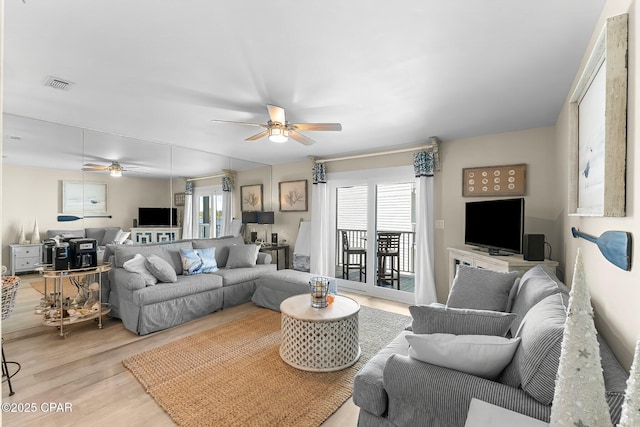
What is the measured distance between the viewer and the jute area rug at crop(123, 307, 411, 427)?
A: 2113 millimetres

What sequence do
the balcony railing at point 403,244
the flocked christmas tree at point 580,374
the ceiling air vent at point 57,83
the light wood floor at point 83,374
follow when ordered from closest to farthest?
the flocked christmas tree at point 580,374
the light wood floor at point 83,374
the ceiling air vent at point 57,83
the balcony railing at point 403,244

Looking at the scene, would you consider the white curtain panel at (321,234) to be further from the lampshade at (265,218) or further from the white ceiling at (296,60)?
the white ceiling at (296,60)

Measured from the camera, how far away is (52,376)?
254 centimetres

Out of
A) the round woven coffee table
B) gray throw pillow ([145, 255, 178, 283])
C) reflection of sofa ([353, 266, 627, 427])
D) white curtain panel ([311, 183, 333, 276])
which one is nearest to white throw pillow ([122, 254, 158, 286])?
gray throw pillow ([145, 255, 178, 283])

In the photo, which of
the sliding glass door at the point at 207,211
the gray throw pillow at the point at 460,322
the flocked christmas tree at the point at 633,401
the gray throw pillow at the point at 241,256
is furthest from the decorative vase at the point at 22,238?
the flocked christmas tree at the point at 633,401

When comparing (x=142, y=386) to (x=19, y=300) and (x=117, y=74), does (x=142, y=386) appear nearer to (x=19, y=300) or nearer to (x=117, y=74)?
(x=117, y=74)

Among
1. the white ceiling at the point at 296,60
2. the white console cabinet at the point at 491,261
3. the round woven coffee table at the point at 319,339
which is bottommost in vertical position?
the round woven coffee table at the point at 319,339

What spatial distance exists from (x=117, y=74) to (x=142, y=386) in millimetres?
2361

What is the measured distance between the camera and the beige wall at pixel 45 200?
3420 millimetres

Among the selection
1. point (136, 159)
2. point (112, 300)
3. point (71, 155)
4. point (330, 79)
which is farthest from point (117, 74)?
point (112, 300)

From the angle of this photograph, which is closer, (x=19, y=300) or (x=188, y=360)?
(x=188, y=360)

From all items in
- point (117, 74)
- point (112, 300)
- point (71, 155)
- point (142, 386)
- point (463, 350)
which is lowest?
point (142, 386)

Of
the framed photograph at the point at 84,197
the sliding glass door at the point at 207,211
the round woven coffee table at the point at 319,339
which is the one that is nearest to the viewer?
the round woven coffee table at the point at 319,339

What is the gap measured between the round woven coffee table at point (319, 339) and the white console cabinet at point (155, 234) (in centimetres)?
281
